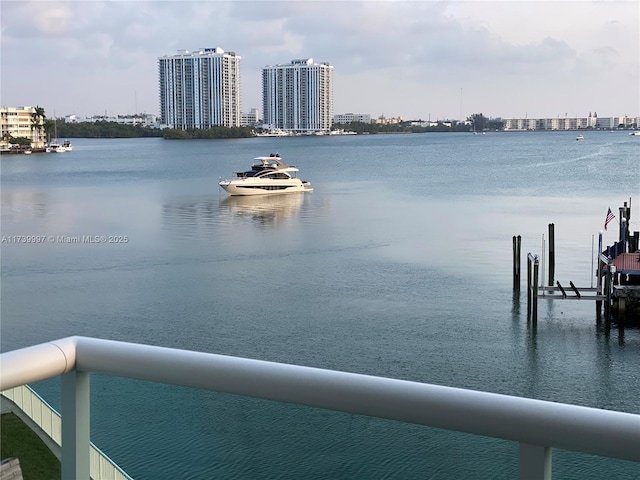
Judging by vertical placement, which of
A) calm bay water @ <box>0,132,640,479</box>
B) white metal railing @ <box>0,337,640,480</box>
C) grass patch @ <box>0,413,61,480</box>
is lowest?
calm bay water @ <box>0,132,640,479</box>

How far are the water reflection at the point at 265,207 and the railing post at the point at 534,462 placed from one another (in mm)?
34638

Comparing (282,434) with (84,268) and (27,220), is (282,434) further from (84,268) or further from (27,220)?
(27,220)

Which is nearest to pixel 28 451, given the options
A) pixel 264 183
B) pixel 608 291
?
pixel 608 291

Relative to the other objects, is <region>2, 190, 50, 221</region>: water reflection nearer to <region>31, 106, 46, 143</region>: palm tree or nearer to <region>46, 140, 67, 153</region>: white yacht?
<region>46, 140, 67, 153</region>: white yacht

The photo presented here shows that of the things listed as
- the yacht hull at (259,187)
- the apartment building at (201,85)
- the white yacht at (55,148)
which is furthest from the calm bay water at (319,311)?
the apartment building at (201,85)

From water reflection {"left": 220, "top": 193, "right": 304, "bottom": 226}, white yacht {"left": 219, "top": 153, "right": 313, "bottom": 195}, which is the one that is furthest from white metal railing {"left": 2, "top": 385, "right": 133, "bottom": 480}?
white yacht {"left": 219, "top": 153, "right": 313, "bottom": 195}

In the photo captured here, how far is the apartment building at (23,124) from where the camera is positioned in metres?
132

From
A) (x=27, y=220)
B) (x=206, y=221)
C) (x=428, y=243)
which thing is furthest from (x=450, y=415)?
(x=27, y=220)

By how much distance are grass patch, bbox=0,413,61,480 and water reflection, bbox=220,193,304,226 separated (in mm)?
34040

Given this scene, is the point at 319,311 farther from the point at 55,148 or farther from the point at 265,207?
the point at 55,148

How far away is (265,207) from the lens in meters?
43.2

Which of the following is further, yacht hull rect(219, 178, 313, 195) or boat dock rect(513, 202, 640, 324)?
yacht hull rect(219, 178, 313, 195)

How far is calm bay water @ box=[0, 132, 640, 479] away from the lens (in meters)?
1.81

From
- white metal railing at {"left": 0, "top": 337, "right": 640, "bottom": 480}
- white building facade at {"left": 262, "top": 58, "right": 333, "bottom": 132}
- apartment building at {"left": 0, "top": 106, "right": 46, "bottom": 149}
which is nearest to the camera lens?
white metal railing at {"left": 0, "top": 337, "right": 640, "bottom": 480}
